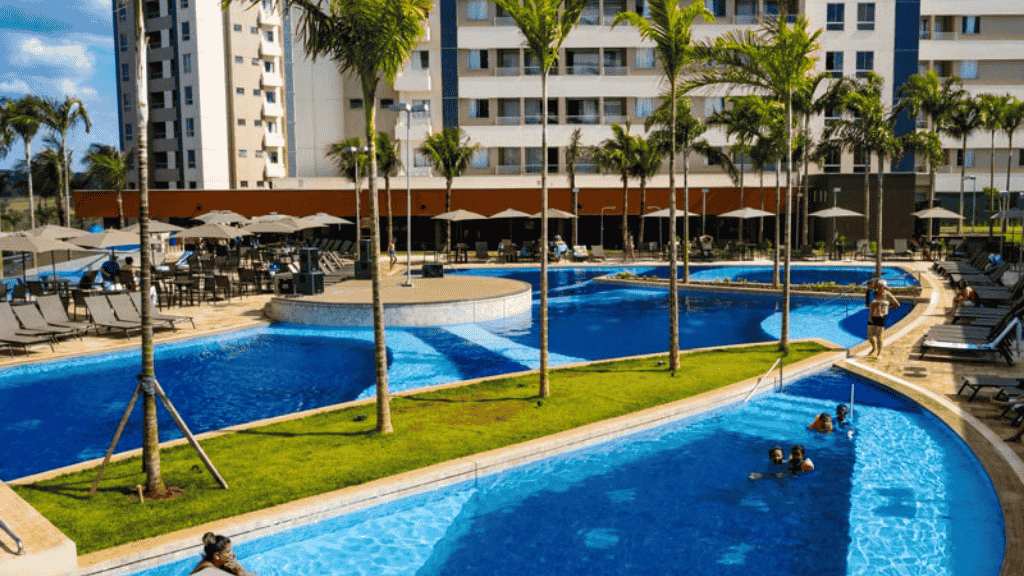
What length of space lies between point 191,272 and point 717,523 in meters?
24.8

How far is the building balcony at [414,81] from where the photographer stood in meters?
55.5

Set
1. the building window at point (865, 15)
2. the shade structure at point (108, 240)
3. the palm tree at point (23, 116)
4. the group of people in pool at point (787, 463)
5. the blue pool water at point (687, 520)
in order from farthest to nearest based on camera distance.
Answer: the building window at point (865, 15)
the palm tree at point (23, 116)
the shade structure at point (108, 240)
the group of people in pool at point (787, 463)
the blue pool water at point (687, 520)

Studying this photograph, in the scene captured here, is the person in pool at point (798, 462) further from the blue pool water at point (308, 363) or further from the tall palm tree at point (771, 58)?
the blue pool water at point (308, 363)

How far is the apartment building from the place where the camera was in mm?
74812

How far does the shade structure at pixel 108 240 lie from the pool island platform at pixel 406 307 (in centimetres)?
473

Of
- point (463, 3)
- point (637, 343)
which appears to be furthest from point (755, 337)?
point (463, 3)

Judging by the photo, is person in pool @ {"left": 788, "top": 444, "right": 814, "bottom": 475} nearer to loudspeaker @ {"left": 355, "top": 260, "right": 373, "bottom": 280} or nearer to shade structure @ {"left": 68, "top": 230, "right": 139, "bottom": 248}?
shade structure @ {"left": 68, "top": 230, "right": 139, "bottom": 248}

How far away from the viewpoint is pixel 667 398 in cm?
1475

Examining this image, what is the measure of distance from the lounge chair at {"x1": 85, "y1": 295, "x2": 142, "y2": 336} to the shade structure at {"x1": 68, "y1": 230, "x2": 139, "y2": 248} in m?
3.37

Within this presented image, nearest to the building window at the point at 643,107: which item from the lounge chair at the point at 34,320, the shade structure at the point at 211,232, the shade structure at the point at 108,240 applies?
the shade structure at the point at 211,232

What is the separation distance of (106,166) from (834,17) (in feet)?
194

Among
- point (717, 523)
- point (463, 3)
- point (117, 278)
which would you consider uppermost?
point (463, 3)

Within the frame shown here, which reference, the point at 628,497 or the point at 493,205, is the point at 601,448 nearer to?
the point at 628,497

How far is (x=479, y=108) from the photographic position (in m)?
56.1
